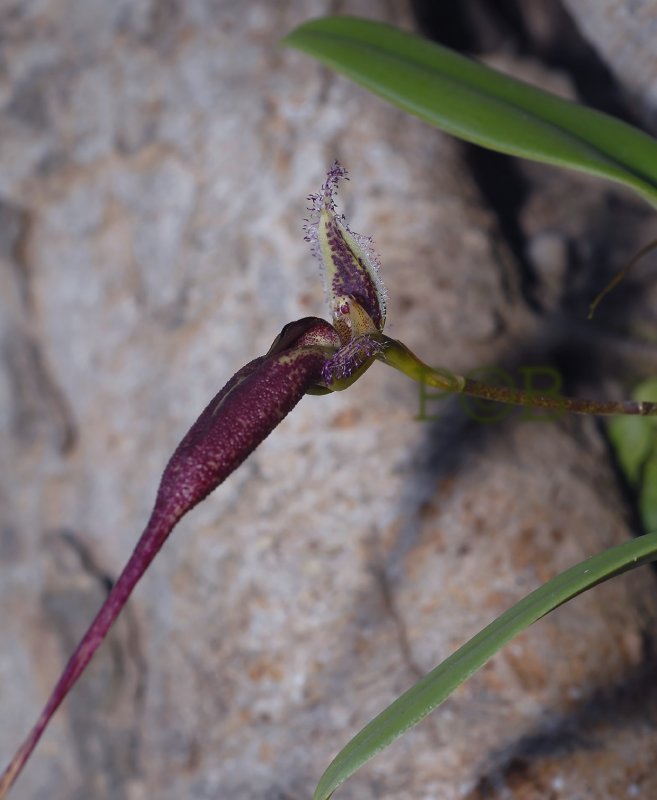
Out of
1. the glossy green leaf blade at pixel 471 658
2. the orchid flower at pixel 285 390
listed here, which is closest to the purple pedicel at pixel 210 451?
the orchid flower at pixel 285 390

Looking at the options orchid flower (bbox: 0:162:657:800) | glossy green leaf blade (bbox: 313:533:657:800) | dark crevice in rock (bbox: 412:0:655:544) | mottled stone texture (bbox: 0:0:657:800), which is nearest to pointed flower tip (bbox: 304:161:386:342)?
orchid flower (bbox: 0:162:657:800)

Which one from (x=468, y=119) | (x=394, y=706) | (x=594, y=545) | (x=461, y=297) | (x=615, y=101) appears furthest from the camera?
(x=615, y=101)

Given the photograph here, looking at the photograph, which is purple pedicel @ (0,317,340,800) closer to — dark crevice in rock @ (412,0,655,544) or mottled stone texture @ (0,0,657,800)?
mottled stone texture @ (0,0,657,800)

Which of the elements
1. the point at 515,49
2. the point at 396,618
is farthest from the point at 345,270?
the point at 515,49

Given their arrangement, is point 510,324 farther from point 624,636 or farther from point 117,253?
point 117,253

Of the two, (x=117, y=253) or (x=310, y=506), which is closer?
→ (x=310, y=506)

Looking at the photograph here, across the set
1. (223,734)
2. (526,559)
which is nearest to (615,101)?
(526,559)

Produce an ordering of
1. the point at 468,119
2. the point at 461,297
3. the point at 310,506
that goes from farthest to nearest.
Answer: the point at 461,297
the point at 310,506
the point at 468,119
